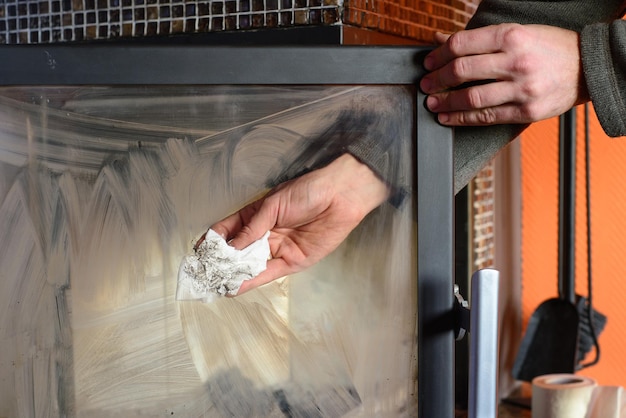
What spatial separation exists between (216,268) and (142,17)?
45 cm

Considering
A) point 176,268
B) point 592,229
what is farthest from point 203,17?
point 592,229

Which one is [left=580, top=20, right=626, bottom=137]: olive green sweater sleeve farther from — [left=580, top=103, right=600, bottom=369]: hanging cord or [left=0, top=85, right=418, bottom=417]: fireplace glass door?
[left=580, top=103, right=600, bottom=369]: hanging cord

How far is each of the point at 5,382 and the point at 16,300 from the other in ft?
0.27

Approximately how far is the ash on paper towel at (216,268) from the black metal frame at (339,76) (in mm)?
146

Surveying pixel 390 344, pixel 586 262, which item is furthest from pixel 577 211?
pixel 390 344

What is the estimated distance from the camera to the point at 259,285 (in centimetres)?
70

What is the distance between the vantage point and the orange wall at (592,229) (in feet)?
5.32

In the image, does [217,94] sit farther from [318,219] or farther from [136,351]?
[136,351]

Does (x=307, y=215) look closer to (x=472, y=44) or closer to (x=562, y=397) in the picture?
(x=472, y=44)

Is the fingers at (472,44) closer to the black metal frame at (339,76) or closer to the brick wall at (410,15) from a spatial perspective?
the black metal frame at (339,76)

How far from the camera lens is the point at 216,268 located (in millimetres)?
688

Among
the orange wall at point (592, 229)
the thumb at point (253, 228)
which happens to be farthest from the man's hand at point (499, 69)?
the orange wall at point (592, 229)

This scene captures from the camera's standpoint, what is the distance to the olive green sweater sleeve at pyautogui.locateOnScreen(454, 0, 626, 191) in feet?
2.19

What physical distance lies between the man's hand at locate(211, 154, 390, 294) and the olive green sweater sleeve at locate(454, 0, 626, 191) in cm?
12
